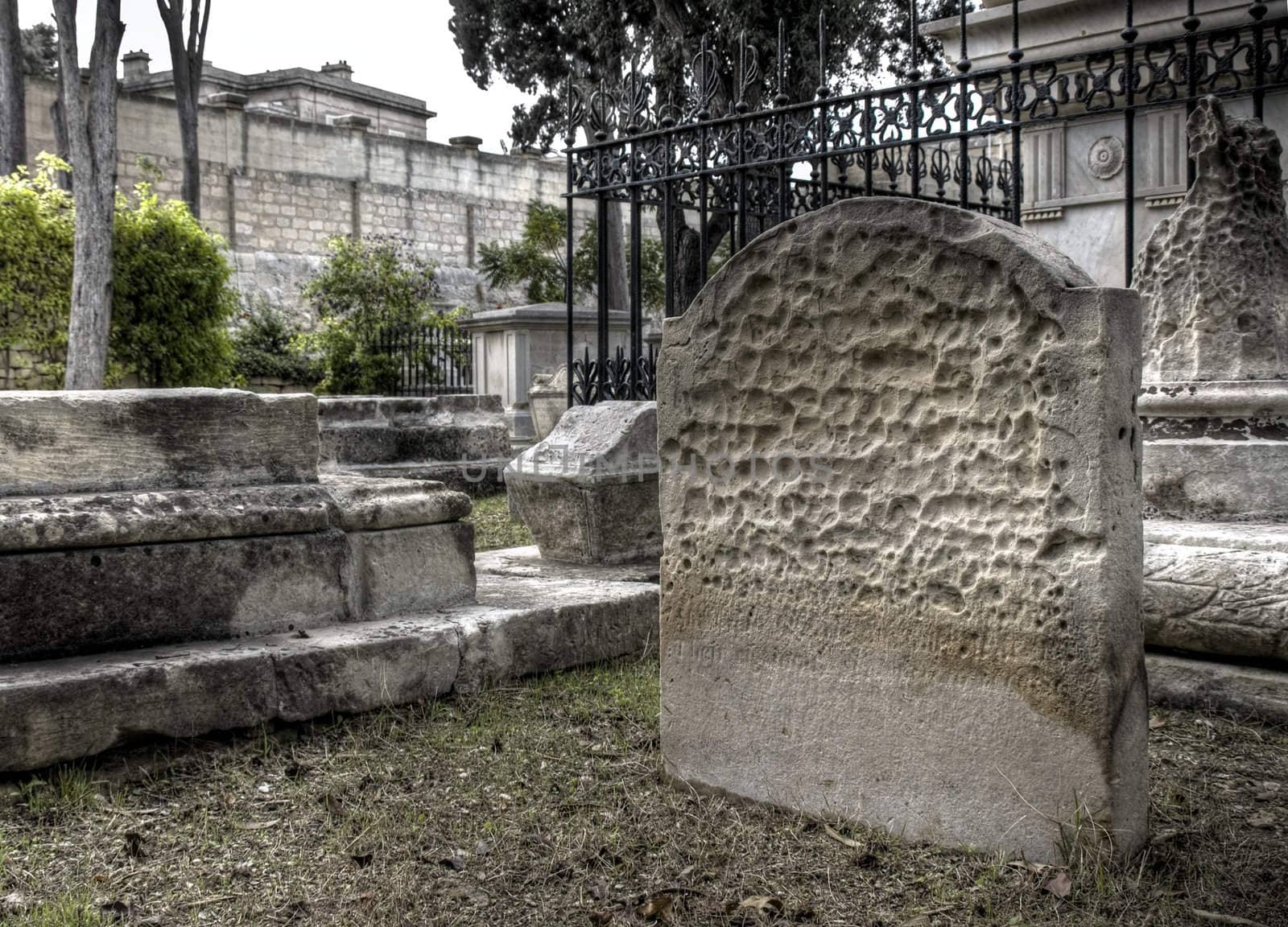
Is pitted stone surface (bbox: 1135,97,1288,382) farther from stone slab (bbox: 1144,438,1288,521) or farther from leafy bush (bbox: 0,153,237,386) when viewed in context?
leafy bush (bbox: 0,153,237,386)

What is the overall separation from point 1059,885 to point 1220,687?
4.95 ft

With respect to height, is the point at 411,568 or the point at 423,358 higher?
the point at 423,358

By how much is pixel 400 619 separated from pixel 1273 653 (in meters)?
2.69

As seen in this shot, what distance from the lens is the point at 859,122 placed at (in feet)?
18.7

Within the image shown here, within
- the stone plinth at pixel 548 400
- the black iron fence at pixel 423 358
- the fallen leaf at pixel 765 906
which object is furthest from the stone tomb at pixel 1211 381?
the black iron fence at pixel 423 358

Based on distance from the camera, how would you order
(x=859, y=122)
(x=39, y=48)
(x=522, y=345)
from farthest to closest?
(x=39, y=48), (x=522, y=345), (x=859, y=122)

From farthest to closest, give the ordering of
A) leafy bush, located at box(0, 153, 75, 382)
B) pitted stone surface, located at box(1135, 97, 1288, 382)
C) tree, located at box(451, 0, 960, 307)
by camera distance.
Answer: tree, located at box(451, 0, 960, 307) → leafy bush, located at box(0, 153, 75, 382) → pitted stone surface, located at box(1135, 97, 1288, 382)

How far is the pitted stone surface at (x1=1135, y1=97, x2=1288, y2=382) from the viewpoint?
13.2 ft

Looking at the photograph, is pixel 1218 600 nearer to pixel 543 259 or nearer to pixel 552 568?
pixel 552 568

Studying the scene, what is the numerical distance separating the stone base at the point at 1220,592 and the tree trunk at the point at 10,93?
55.9 ft

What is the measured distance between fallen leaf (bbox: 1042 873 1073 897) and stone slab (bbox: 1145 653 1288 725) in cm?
142

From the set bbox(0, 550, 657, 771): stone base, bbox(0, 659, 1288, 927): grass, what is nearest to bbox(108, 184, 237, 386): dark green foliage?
bbox(0, 550, 657, 771): stone base

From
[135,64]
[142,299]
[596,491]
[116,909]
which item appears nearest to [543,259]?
[142,299]

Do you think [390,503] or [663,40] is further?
[663,40]
